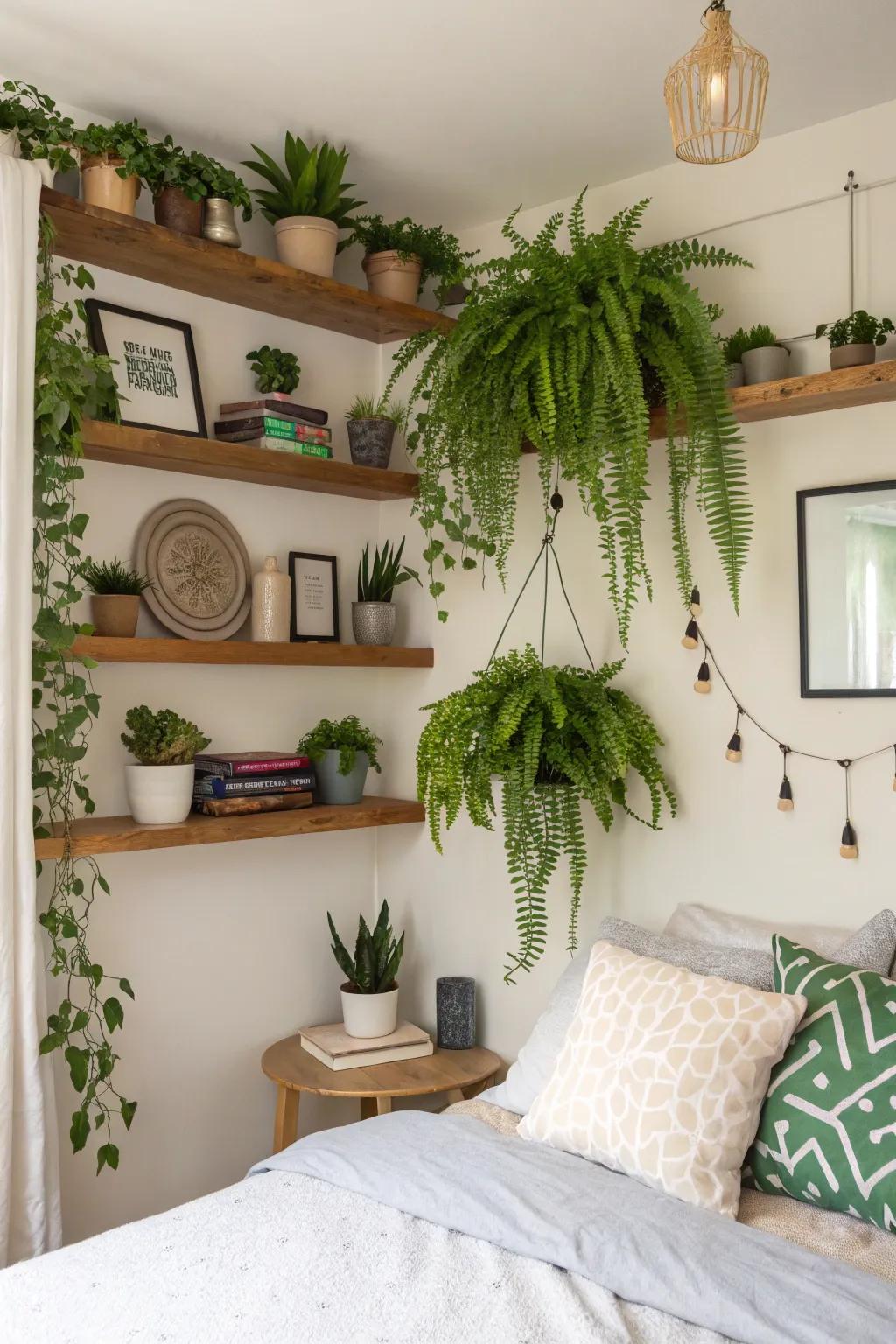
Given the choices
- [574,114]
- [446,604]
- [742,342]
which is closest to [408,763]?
[446,604]

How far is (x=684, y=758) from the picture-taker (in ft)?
8.74

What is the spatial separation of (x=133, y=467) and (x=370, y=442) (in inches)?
25.9

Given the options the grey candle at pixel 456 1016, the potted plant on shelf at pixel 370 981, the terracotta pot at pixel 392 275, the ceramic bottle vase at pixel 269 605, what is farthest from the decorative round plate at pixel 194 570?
the grey candle at pixel 456 1016

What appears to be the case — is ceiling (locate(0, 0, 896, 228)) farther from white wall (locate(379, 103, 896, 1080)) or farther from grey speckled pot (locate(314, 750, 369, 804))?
grey speckled pot (locate(314, 750, 369, 804))

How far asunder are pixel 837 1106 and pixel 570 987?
685 mm

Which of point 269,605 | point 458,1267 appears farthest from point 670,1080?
point 269,605

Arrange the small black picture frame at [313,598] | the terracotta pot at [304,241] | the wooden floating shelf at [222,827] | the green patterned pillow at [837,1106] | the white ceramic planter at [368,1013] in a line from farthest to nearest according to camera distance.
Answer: the small black picture frame at [313,598] < the white ceramic planter at [368,1013] < the terracotta pot at [304,241] < the wooden floating shelf at [222,827] < the green patterned pillow at [837,1106]

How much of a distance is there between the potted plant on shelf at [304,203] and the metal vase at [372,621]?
0.84 m

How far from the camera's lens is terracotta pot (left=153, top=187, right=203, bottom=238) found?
8.25ft

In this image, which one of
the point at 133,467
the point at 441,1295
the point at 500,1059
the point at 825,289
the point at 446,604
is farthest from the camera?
the point at 446,604

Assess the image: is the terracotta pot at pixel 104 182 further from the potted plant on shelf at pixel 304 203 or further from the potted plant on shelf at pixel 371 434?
the potted plant on shelf at pixel 371 434

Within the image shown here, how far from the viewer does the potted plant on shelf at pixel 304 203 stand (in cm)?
269

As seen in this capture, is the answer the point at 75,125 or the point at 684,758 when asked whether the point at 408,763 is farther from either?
the point at 75,125

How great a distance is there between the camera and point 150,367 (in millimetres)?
2658
